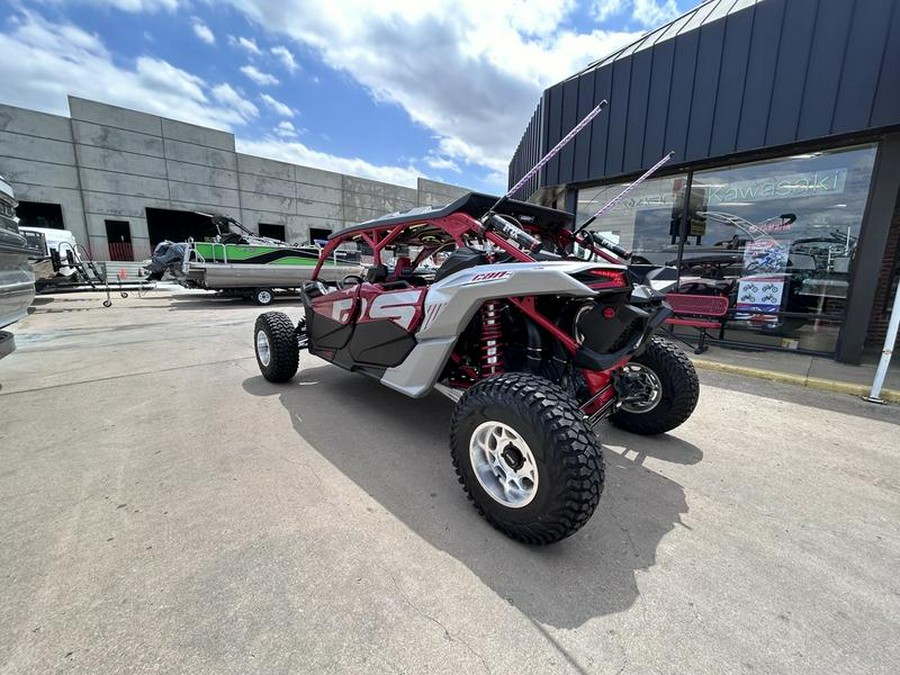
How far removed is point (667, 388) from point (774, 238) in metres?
5.37

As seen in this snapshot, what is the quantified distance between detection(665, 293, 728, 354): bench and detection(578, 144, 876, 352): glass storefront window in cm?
85

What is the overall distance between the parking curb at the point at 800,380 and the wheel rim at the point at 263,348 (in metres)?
5.64

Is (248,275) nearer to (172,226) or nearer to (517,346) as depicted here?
(517,346)

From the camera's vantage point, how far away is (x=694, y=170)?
6766 mm

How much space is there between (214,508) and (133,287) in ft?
66.8

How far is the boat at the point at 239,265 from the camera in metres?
11.2

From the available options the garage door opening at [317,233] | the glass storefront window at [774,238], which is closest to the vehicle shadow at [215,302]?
the glass storefront window at [774,238]

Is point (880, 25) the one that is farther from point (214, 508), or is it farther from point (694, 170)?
point (214, 508)

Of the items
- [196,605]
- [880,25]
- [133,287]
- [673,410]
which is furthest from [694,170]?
[133,287]

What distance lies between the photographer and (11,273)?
3.49 meters

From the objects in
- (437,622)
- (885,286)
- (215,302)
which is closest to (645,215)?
(885,286)

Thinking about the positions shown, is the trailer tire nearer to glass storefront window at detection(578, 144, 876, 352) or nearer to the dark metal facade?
the dark metal facade

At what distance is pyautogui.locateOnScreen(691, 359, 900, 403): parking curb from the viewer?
436 cm

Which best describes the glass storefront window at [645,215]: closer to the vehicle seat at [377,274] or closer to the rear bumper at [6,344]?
the vehicle seat at [377,274]
